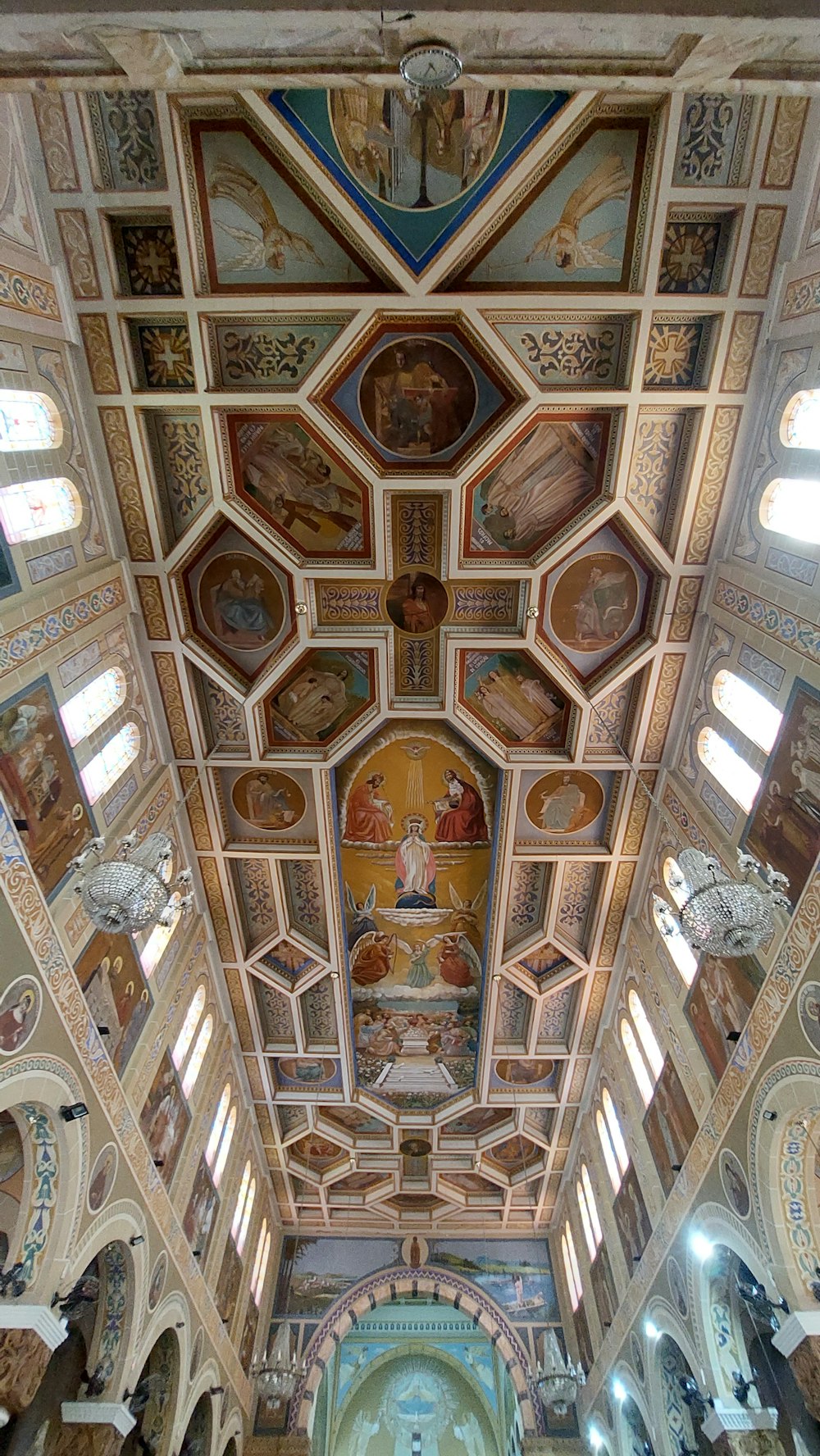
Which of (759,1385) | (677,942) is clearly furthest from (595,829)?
(759,1385)

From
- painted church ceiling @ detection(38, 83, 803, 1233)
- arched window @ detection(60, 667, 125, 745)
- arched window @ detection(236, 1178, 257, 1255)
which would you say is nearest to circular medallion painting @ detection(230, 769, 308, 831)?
painted church ceiling @ detection(38, 83, 803, 1233)

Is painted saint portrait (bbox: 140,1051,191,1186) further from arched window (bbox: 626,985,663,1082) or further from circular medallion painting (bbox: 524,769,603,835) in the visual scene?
arched window (bbox: 626,985,663,1082)

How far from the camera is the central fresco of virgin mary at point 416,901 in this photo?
1204 centimetres

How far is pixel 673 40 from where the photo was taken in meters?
3.79

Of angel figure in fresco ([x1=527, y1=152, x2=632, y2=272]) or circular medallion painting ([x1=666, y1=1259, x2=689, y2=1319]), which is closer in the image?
angel figure in fresco ([x1=527, y1=152, x2=632, y2=272])

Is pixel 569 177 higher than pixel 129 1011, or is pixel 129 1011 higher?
pixel 569 177

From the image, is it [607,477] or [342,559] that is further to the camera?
[342,559]

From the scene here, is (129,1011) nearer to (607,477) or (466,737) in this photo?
(466,737)

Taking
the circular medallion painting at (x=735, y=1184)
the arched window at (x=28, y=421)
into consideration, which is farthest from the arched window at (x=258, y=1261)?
the arched window at (x=28, y=421)

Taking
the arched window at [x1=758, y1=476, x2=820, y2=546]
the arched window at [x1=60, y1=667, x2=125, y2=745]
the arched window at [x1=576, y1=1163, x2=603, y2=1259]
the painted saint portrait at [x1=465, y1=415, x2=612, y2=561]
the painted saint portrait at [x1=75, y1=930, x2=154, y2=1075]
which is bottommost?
the arched window at [x1=576, y1=1163, x2=603, y2=1259]

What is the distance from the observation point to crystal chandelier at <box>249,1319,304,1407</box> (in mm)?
14836

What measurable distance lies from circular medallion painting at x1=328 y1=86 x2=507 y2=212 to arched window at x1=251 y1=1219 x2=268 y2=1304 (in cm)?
2103

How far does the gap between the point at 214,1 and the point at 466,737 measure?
904cm

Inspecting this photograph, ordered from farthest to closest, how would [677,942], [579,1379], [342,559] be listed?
[579,1379] → [677,942] → [342,559]
